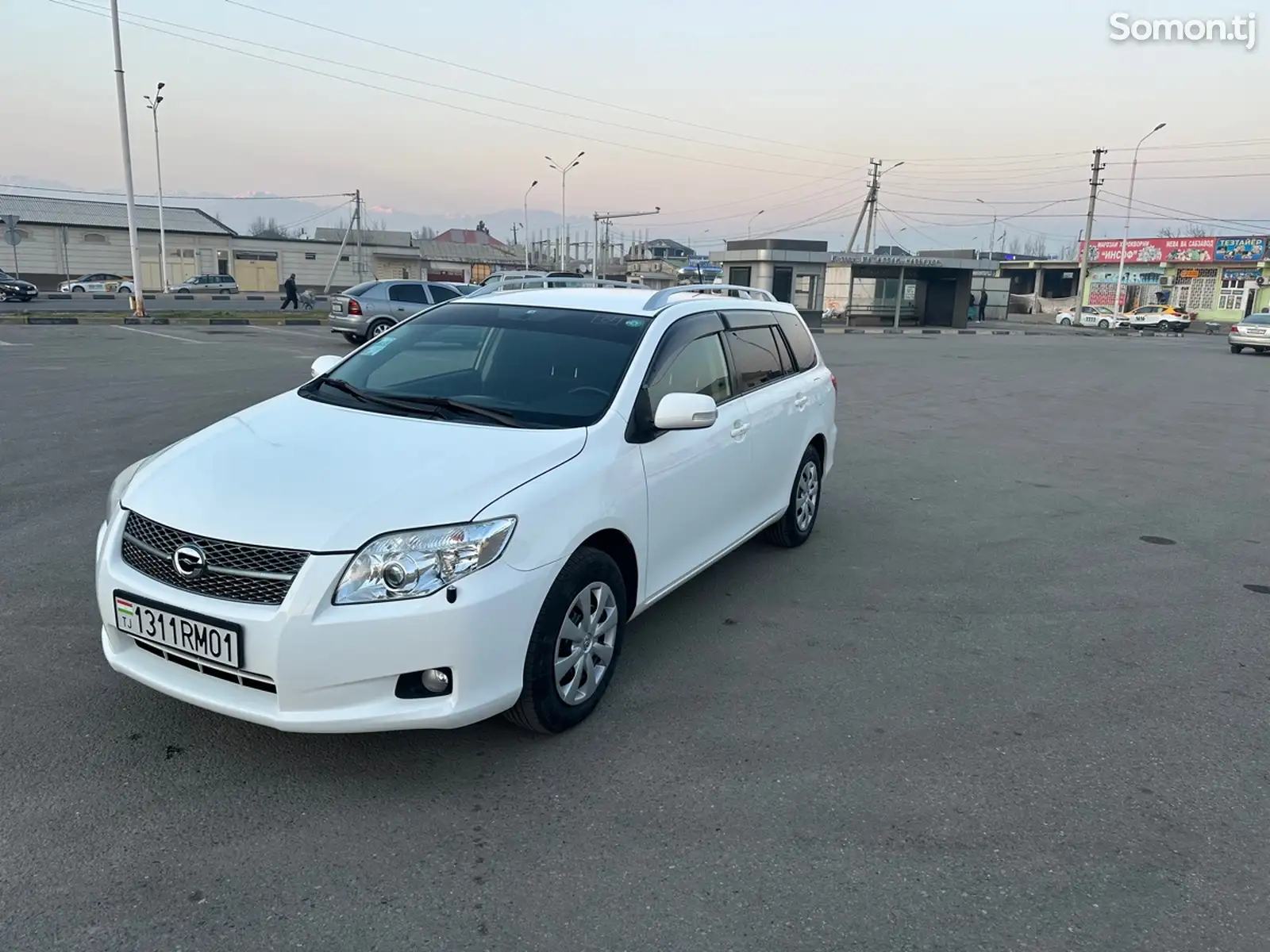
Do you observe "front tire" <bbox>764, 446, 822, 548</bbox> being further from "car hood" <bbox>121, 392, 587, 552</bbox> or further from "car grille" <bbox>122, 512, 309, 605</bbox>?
"car grille" <bbox>122, 512, 309, 605</bbox>

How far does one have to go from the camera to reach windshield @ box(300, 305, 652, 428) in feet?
13.1

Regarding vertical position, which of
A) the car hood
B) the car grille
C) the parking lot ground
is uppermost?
the car hood

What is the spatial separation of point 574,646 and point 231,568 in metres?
1.31

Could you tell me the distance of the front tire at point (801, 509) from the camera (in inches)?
235

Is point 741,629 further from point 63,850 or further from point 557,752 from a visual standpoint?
point 63,850

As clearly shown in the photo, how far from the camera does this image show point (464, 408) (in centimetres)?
397

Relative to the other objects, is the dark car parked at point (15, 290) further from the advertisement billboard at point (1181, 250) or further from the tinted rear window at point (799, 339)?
the advertisement billboard at point (1181, 250)

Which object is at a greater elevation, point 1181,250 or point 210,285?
point 1181,250

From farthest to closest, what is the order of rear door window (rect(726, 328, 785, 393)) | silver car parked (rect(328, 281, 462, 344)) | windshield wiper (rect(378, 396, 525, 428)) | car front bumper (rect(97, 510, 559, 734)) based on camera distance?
silver car parked (rect(328, 281, 462, 344)) → rear door window (rect(726, 328, 785, 393)) → windshield wiper (rect(378, 396, 525, 428)) → car front bumper (rect(97, 510, 559, 734))

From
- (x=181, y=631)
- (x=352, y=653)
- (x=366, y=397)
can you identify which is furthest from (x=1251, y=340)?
(x=181, y=631)

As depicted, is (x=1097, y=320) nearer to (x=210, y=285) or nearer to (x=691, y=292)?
(x=210, y=285)

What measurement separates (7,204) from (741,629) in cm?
6885

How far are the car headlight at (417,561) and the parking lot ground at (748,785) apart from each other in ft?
0.77

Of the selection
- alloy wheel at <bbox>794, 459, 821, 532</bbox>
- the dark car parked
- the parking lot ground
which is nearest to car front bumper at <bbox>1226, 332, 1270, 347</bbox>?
the parking lot ground
